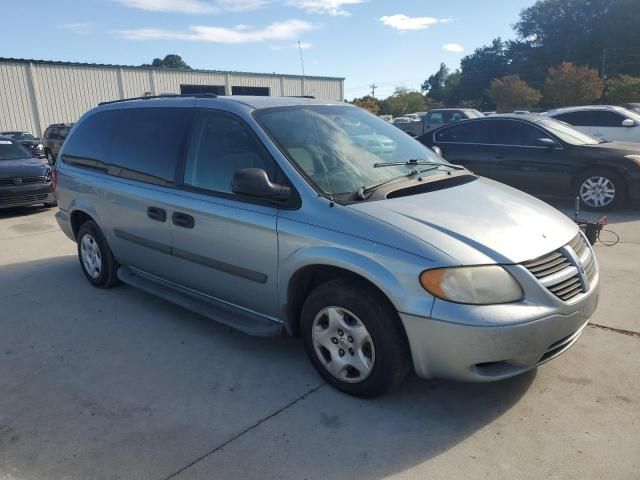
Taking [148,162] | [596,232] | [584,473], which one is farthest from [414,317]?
[596,232]

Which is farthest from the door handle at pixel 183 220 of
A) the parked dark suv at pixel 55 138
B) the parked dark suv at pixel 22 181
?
the parked dark suv at pixel 55 138

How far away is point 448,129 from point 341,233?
7.36 metres

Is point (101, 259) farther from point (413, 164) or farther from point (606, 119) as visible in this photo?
point (606, 119)

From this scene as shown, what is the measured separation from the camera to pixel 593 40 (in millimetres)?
69875

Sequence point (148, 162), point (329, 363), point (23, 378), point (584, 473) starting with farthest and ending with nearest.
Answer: point (148, 162) → point (23, 378) → point (329, 363) → point (584, 473)

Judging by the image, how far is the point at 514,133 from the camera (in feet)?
28.7

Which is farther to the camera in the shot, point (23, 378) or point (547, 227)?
point (23, 378)

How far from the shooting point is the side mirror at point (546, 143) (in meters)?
8.27

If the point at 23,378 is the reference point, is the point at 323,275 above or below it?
above

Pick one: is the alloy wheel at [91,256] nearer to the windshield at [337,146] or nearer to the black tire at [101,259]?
the black tire at [101,259]

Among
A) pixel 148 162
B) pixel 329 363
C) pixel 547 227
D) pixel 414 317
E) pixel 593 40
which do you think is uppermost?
pixel 593 40

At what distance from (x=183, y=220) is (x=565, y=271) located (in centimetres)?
262

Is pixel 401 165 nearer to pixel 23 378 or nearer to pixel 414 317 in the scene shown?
pixel 414 317

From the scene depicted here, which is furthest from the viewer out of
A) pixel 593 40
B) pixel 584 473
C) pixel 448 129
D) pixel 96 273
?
pixel 593 40
